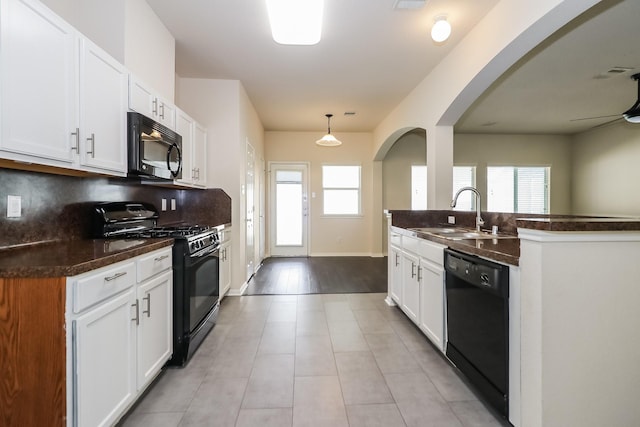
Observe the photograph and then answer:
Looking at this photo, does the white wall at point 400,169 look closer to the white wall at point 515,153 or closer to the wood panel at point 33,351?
the white wall at point 515,153

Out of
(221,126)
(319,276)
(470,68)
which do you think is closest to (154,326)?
(221,126)

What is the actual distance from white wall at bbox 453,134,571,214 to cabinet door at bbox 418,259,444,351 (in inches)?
208

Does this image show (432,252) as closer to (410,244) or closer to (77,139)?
(410,244)

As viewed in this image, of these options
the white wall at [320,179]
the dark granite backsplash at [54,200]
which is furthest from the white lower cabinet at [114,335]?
the white wall at [320,179]

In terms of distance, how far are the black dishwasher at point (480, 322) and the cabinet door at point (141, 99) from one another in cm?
238

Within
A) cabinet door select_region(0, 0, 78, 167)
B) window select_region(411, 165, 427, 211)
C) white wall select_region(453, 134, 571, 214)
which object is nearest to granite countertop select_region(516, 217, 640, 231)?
cabinet door select_region(0, 0, 78, 167)

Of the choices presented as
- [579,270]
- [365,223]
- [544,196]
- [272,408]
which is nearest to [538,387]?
[579,270]

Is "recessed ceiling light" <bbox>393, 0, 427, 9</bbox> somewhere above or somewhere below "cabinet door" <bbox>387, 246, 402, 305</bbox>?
above

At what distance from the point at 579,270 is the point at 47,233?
274cm

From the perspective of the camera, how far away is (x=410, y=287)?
9.17 feet

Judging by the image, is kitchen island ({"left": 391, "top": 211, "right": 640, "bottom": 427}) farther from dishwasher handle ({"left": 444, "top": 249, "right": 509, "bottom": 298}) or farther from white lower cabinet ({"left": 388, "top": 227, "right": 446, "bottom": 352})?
white lower cabinet ({"left": 388, "top": 227, "right": 446, "bottom": 352})

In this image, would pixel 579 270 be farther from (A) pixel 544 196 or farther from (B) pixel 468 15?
(A) pixel 544 196

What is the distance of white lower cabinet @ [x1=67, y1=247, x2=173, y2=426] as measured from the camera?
120cm

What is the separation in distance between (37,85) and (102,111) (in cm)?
43
